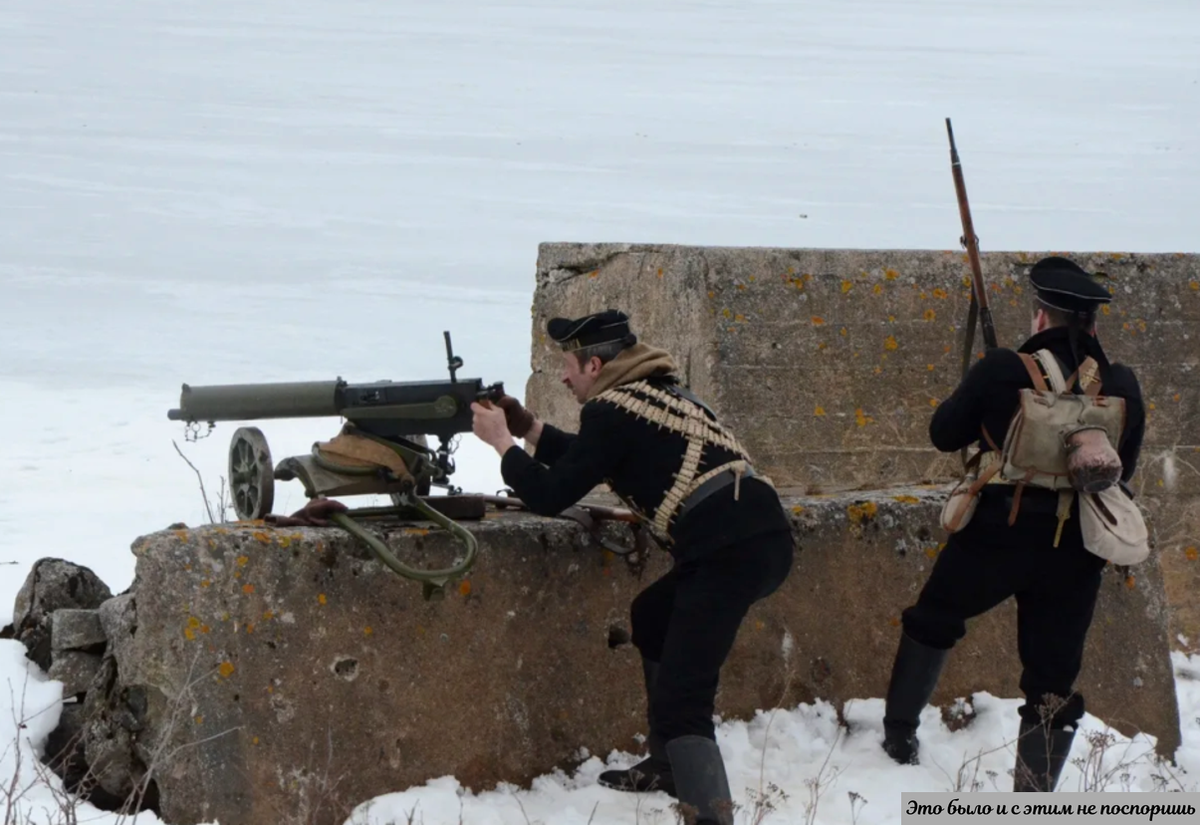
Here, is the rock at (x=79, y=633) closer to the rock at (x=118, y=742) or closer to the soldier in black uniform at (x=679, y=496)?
the rock at (x=118, y=742)

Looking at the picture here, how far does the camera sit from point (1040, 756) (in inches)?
181

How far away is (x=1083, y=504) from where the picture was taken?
14.5 ft

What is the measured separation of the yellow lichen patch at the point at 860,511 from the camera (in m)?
5.17

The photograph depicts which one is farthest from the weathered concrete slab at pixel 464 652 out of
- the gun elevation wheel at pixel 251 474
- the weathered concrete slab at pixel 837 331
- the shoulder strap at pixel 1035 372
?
the shoulder strap at pixel 1035 372

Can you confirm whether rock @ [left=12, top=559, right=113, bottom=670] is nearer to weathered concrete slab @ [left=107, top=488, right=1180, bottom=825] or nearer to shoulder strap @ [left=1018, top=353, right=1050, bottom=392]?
weathered concrete slab @ [left=107, top=488, right=1180, bottom=825]

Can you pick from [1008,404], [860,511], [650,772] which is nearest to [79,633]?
[650,772]

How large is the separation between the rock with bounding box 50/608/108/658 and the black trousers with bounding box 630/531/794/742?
5.41 feet

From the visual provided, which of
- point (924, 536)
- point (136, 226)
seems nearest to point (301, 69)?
point (136, 226)

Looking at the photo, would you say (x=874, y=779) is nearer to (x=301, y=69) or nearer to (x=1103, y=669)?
(x=1103, y=669)

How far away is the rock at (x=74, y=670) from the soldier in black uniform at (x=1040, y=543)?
8.00ft

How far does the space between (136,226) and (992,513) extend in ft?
45.7

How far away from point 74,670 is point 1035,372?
2.79 metres

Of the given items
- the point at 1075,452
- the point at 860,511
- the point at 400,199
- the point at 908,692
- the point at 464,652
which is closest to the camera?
the point at 1075,452

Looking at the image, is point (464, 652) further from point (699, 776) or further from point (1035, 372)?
point (1035, 372)
